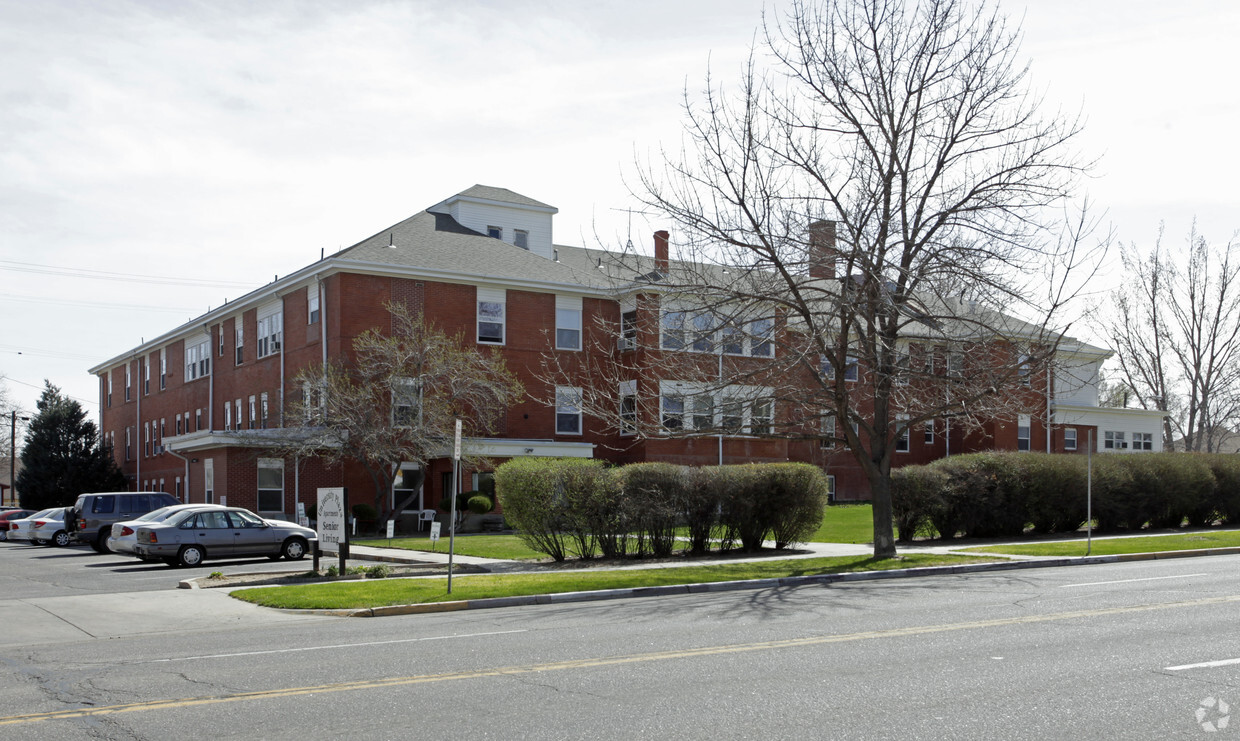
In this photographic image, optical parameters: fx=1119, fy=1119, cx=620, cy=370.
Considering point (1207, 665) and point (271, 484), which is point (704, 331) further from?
point (271, 484)

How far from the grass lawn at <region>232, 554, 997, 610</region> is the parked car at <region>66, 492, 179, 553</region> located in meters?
15.3

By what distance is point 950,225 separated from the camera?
22.0 meters

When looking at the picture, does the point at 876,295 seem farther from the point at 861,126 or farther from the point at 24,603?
the point at 24,603

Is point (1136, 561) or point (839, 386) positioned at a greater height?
point (839, 386)

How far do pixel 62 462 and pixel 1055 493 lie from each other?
50667 mm

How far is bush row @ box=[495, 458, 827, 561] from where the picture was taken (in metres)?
23.2

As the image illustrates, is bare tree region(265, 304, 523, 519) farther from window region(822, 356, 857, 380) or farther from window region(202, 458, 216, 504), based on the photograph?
window region(822, 356, 857, 380)

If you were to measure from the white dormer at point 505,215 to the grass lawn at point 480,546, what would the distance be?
62.6ft

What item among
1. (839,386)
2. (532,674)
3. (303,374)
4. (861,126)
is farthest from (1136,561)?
(303,374)

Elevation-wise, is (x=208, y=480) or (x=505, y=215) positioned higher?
(x=505, y=215)

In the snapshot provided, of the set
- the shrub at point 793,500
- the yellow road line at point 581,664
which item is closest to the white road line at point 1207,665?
the yellow road line at point 581,664

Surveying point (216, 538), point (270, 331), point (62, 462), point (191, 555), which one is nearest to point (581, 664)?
point (216, 538)

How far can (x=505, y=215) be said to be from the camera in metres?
50.5

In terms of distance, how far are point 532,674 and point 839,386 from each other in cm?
1375
